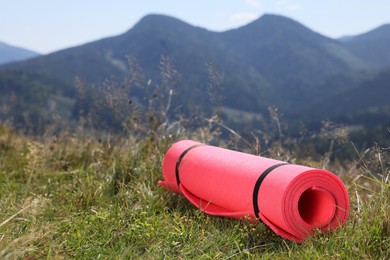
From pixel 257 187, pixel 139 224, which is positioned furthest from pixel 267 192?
pixel 139 224

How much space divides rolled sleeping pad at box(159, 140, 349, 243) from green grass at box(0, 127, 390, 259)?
0.32ft

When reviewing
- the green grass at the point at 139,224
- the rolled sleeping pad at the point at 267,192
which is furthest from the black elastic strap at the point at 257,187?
the green grass at the point at 139,224

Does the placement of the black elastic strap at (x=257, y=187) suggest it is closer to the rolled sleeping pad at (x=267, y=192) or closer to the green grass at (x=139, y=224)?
the rolled sleeping pad at (x=267, y=192)

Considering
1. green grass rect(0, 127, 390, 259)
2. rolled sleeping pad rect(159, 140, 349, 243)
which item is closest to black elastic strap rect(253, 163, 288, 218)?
rolled sleeping pad rect(159, 140, 349, 243)

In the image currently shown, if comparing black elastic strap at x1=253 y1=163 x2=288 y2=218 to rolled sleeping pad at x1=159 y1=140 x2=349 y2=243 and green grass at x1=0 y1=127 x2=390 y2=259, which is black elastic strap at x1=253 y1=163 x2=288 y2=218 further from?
green grass at x1=0 y1=127 x2=390 y2=259

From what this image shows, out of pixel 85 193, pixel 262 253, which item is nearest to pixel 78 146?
pixel 85 193

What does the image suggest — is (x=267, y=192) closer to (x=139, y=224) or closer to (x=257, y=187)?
(x=257, y=187)

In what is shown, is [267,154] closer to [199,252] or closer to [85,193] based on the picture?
[85,193]

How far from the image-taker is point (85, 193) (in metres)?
4.18

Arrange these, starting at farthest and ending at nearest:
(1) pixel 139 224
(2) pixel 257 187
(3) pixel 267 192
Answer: (1) pixel 139 224, (2) pixel 257 187, (3) pixel 267 192

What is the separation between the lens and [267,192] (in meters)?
3.34

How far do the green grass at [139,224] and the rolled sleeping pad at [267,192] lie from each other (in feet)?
0.32

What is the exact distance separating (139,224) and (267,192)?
0.97 m

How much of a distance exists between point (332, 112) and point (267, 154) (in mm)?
186178
